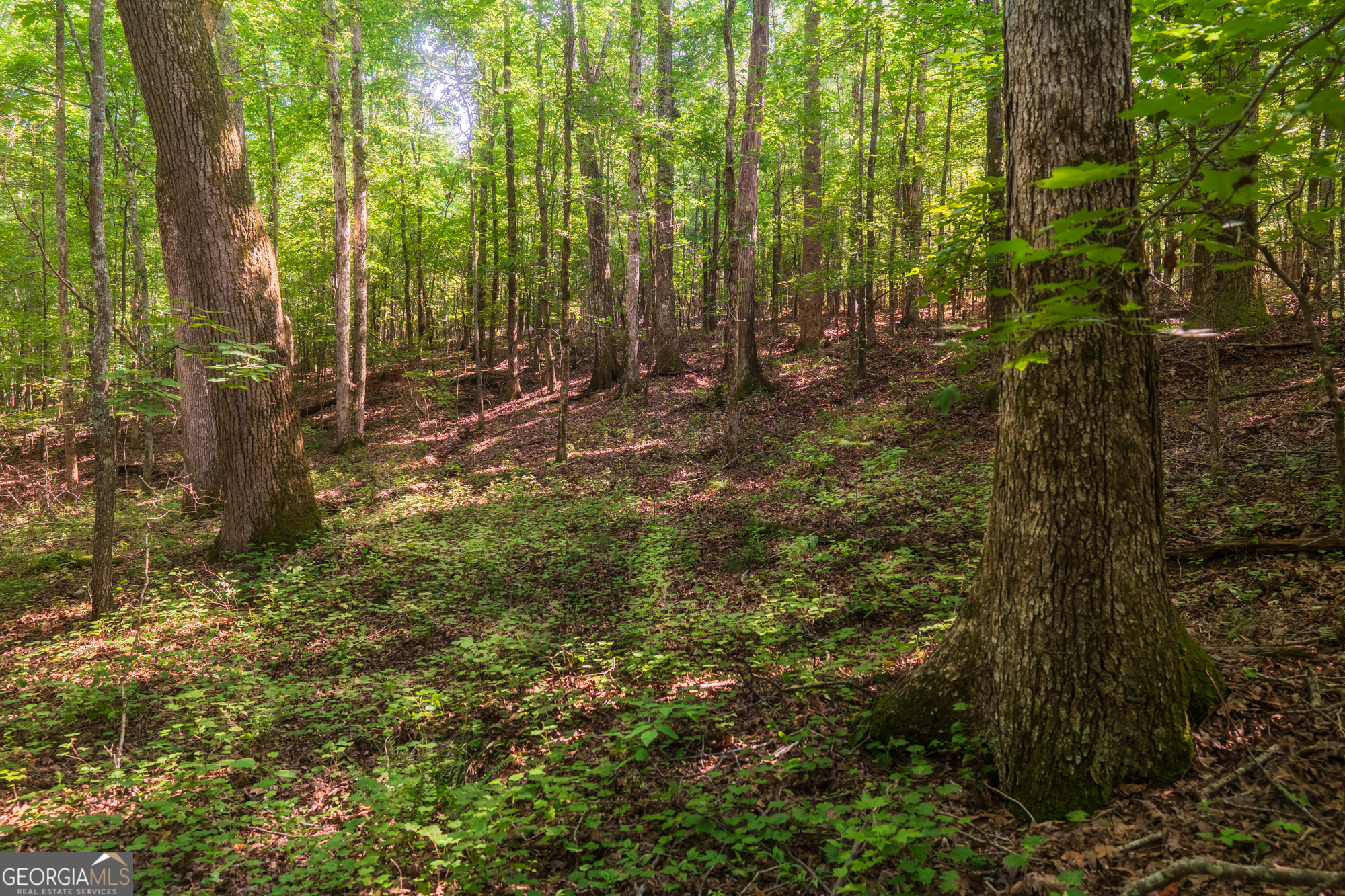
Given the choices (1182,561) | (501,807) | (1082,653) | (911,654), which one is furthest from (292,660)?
(1182,561)

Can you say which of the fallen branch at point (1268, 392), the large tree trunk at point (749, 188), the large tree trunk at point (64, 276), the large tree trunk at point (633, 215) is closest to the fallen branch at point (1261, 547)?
the fallen branch at point (1268, 392)

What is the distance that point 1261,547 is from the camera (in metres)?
4.29

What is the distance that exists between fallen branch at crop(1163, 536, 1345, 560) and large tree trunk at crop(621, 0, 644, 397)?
1171 centimetres

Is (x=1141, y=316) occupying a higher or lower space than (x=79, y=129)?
lower

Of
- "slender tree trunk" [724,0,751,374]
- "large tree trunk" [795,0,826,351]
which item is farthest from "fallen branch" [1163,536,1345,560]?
"large tree trunk" [795,0,826,351]

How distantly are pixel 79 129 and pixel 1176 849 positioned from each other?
2436cm

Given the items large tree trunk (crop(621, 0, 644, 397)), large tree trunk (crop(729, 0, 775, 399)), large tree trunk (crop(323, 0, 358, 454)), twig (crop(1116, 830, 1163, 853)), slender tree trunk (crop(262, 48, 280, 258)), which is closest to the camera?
twig (crop(1116, 830, 1163, 853))

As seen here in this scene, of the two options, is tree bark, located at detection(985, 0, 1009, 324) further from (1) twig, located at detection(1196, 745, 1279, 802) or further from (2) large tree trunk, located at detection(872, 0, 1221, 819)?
(1) twig, located at detection(1196, 745, 1279, 802)

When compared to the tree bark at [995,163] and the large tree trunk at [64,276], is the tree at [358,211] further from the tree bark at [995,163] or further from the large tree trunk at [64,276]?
the tree bark at [995,163]

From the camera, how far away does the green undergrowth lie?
286 cm

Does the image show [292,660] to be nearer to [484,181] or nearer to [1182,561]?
[1182,561]

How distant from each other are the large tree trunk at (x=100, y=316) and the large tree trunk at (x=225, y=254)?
106cm

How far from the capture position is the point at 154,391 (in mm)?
5430

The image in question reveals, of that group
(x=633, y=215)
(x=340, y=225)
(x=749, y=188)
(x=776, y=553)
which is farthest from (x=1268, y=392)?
(x=340, y=225)
